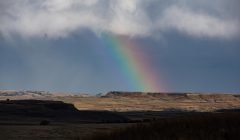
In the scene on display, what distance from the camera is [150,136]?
23219 millimetres

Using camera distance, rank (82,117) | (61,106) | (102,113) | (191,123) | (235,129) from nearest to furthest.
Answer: (235,129) < (191,123) < (82,117) < (102,113) < (61,106)

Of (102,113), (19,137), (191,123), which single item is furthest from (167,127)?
(102,113)

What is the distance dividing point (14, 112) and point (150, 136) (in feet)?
316

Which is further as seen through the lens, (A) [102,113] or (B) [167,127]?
(A) [102,113]

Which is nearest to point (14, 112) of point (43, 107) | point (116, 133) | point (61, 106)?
point (43, 107)

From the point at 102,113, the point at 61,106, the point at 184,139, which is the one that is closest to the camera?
the point at 184,139

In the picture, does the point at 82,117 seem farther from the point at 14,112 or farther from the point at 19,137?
the point at 19,137

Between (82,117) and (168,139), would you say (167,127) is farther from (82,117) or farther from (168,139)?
(82,117)

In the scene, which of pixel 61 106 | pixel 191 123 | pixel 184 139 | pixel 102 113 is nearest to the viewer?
pixel 184 139

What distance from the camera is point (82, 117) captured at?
114m

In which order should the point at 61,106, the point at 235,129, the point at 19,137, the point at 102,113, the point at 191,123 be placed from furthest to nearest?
the point at 61,106
the point at 102,113
the point at 19,137
the point at 191,123
the point at 235,129

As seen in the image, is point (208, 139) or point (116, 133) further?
point (116, 133)

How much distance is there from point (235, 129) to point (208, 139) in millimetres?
2121

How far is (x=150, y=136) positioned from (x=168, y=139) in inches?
47.9
